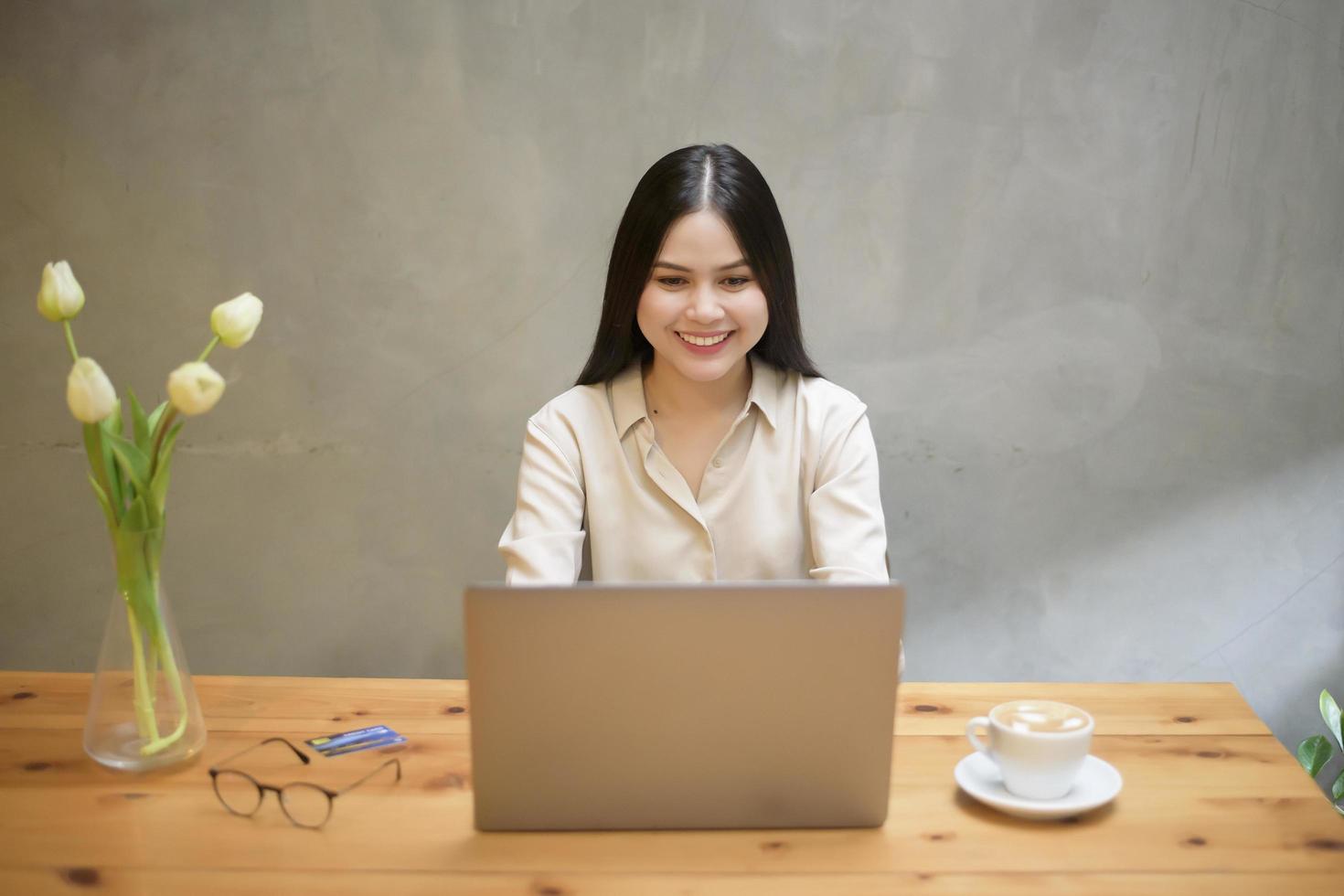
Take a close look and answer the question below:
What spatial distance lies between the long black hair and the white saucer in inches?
32.2

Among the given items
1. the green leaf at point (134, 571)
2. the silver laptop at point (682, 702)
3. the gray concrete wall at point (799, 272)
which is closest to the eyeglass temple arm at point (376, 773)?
the silver laptop at point (682, 702)

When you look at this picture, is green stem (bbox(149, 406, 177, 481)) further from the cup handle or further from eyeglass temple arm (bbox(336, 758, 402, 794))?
the cup handle

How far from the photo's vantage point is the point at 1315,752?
8.12 ft

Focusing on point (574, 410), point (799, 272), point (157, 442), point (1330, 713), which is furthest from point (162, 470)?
point (1330, 713)

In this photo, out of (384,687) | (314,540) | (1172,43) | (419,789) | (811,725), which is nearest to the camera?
(811,725)

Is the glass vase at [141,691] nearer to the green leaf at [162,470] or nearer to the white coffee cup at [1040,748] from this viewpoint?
the green leaf at [162,470]

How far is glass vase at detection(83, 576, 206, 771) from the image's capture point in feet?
4.17

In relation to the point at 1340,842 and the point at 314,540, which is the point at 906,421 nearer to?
the point at 314,540

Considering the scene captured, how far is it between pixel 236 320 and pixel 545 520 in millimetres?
642

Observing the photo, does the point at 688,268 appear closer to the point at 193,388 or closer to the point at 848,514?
the point at 848,514

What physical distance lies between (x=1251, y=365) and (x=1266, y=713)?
825 millimetres

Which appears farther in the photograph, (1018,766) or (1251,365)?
(1251,365)

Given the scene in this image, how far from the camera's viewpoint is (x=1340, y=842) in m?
1.13

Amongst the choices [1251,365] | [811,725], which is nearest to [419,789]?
[811,725]
